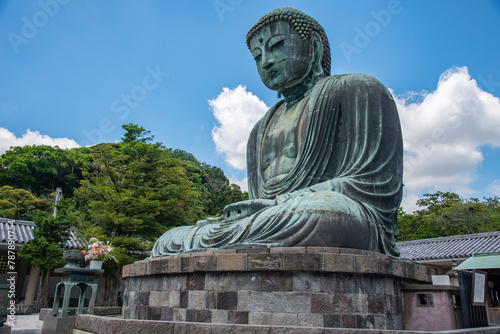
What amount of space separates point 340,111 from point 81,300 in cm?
541

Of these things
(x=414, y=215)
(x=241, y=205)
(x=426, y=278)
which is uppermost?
(x=414, y=215)

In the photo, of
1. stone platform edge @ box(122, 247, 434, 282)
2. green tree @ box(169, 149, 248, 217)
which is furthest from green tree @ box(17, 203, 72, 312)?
stone platform edge @ box(122, 247, 434, 282)

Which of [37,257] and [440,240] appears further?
[440,240]

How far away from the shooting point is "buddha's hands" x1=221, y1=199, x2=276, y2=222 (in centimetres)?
561

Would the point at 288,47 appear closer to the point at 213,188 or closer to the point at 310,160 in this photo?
the point at 310,160

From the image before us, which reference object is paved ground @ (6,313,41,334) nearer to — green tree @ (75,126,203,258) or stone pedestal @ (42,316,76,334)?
stone pedestal @ (42,316,76,334)

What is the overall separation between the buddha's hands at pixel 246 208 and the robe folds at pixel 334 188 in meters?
0.01

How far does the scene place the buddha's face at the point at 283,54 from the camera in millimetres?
7109

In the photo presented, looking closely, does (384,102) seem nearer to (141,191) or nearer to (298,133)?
(298,133)

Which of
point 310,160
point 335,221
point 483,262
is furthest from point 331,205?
point 483,262

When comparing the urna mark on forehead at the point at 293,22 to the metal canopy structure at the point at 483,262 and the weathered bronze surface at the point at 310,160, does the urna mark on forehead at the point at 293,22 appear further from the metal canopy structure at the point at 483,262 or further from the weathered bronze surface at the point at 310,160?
the metal canopy structure at the point at 483,262

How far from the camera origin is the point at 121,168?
17.3m

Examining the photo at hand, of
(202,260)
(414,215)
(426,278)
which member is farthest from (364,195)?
(414,215)

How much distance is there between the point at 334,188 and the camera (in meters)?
5.46
